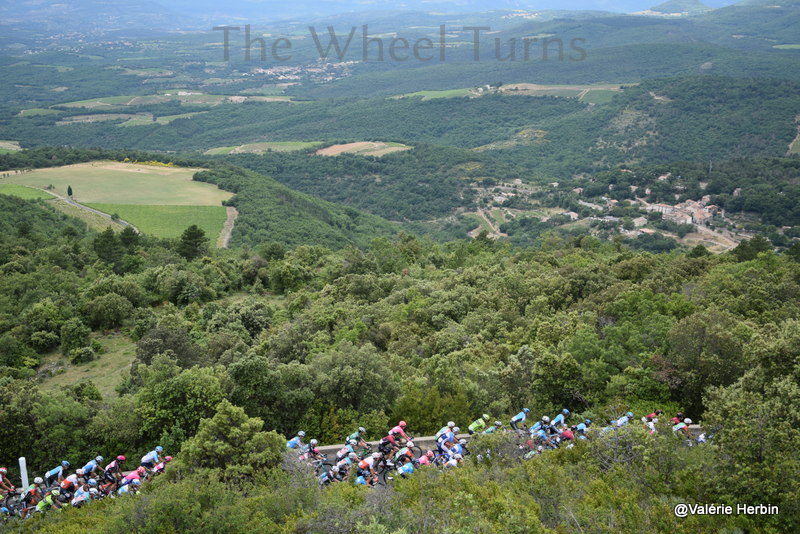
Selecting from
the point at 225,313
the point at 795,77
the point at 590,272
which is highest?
the point at 795,77

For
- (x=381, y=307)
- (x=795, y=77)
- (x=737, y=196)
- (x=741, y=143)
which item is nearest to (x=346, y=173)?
(x=737, y=196)

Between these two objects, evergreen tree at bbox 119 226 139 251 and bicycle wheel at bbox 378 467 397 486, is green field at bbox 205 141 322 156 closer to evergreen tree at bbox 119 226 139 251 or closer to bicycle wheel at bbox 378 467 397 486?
evergreen tree at bbox 119 226 139 251

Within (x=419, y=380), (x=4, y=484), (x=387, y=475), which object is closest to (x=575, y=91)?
(x=419, y=380)

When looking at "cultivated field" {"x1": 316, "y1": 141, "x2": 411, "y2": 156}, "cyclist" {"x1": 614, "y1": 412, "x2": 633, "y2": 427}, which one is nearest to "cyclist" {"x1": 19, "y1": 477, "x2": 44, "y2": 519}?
"cyclist" {"x1": 614, "y1": 412, "x2": 633, "y2": 427}

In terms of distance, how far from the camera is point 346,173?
134 m

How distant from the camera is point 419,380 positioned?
25.3 metres

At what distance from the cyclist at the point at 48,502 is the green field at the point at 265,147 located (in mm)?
139342

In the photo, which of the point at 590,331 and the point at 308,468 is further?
the point at 590,331

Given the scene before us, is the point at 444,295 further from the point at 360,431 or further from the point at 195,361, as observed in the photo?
the point at 360,431

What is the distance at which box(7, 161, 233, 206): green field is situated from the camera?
3492 inches

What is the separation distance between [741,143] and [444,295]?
119489mm

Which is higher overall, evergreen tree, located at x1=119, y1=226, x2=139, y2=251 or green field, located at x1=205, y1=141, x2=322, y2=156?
green field, located at x1=205, y1=141, x2=322, y2=156

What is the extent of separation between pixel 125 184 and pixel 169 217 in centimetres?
1628

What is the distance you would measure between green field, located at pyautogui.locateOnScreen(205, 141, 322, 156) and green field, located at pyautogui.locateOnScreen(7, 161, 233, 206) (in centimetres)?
5266
